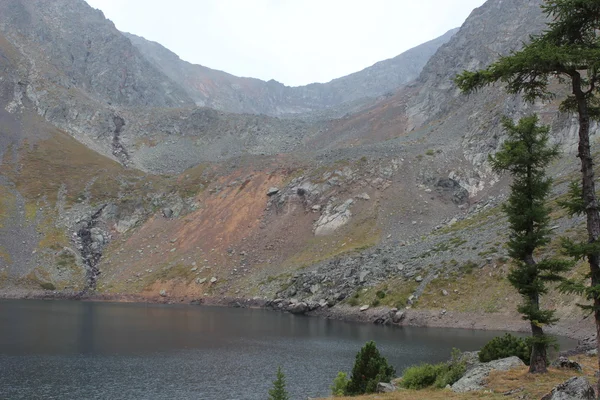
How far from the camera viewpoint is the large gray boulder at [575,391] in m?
17.1

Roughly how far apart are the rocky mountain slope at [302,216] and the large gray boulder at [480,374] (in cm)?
3858

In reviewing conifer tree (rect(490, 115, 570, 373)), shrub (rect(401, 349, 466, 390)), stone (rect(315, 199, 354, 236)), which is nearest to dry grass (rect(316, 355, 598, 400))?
shrub (rect(401, 349, 466, 390))

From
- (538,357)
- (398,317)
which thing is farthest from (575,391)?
(398,317)

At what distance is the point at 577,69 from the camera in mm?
19812

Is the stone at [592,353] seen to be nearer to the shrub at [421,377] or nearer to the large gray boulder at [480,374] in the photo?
the large gray boulder at [480,374]

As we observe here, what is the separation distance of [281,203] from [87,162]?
82089 millimetres

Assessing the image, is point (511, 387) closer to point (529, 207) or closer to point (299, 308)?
point (529, 207)

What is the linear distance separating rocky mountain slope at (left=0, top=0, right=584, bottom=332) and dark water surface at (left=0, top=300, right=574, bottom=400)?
13632 millimetres

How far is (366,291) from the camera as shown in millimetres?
84312

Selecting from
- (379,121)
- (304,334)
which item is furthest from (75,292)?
(379,121)

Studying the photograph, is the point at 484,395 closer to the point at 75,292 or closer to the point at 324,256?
the point at 324,256

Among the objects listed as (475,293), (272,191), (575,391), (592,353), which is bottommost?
(592,353)

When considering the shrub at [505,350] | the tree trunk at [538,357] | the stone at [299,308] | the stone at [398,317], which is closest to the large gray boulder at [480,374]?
the shrub at [505,350]

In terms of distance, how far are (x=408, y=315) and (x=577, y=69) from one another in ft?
196
